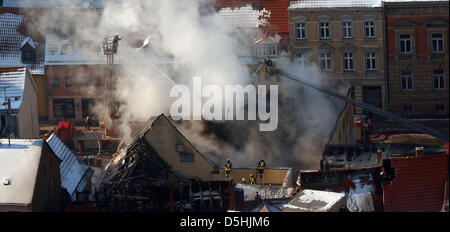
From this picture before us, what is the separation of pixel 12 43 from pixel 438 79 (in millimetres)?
24725

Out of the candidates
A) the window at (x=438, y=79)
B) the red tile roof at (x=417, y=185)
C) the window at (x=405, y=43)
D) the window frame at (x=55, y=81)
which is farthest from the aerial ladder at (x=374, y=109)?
the window frame at (x=55, y=81)

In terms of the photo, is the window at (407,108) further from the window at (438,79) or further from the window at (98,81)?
the window at (98,81)

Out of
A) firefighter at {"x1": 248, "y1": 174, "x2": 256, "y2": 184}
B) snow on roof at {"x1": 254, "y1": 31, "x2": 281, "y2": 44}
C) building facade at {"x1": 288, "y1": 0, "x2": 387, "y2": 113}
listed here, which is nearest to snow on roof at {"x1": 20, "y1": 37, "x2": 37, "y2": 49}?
snow on roof at {"x1": 254, "y1": 31, "x2": 281, "y2": 44}

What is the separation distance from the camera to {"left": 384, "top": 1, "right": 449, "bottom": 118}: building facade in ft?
180

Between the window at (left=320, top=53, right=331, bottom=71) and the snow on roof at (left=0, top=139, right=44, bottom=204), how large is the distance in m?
24.5

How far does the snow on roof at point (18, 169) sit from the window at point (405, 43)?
2780 cm

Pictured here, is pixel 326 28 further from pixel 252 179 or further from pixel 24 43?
pixel 252 179

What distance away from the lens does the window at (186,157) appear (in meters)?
37.6

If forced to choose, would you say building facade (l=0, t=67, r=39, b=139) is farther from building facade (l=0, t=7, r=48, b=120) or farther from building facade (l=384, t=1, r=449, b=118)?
building facade (l=384, t=1, r=449, b=118)

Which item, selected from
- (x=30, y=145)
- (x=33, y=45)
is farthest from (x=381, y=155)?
(x=33, y=45)

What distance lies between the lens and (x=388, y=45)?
55156mm
